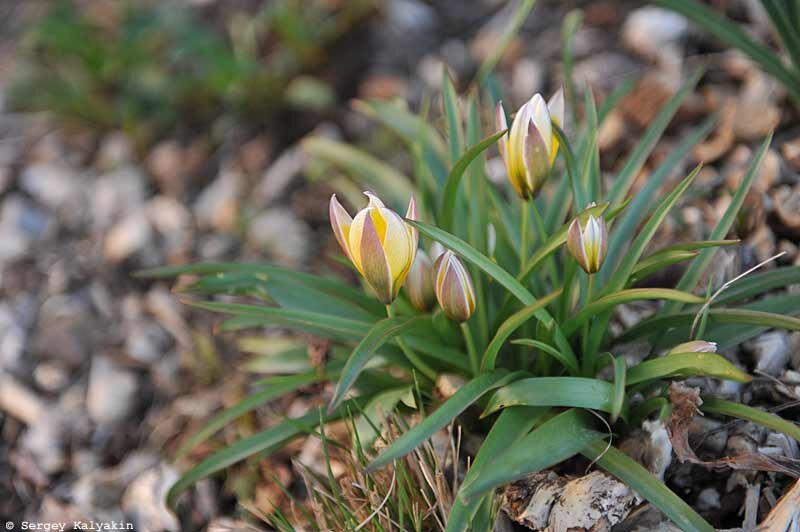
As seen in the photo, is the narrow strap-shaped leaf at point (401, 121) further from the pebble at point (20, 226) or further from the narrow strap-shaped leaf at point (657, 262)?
the pebble at point (20, 226)

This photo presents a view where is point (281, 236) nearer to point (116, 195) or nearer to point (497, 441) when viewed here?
point (116, 195)

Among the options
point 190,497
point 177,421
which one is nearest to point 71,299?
point 177,421

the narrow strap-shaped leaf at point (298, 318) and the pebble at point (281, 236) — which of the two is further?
the pebble at point (281, 236)

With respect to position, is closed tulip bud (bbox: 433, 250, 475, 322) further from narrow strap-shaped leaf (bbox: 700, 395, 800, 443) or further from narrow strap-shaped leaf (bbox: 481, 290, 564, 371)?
narrow strap-shaped leaf (bbox: 700, 395, 800, 443)

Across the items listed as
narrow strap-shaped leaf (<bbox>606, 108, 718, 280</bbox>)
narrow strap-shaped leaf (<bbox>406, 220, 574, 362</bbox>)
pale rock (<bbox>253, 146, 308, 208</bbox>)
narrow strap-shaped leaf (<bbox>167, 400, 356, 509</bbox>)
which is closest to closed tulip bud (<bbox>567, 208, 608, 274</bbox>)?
narrow strap-shaped leaf (<bbox>406, 220, 574, 362</bbox>)

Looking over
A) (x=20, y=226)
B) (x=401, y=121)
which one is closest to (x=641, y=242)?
(x=401, y=121)

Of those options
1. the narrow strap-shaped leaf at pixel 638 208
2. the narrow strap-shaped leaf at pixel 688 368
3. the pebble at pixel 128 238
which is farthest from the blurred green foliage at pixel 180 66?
the narrow strap-shaped leaf at pixel 688 368
